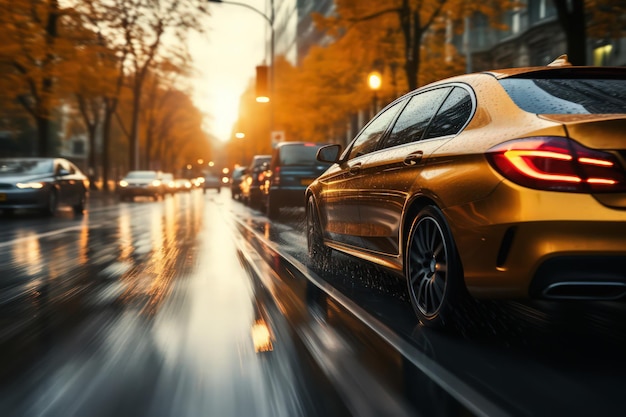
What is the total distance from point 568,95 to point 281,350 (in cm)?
229

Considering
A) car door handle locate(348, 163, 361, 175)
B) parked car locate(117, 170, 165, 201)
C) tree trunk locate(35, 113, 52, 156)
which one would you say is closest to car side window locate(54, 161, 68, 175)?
tree trunk locate(35, 113, 52, 156)

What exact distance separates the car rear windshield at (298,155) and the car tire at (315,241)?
28.3 feet

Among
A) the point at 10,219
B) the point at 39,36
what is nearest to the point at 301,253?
the point at 10,219

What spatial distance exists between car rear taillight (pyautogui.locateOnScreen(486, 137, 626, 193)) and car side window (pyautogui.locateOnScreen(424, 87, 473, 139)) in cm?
87

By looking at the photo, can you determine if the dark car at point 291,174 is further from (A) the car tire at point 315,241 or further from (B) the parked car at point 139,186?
(B) the parked car at point 139,186

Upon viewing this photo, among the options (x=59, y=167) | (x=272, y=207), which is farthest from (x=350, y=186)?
(x=59, y=167)

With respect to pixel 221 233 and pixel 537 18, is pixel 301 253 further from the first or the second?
pixel 537 18

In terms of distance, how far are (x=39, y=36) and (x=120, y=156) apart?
6150 cm

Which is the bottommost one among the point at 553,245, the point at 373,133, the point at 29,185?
the point at 553,245

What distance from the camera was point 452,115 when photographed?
200 inches

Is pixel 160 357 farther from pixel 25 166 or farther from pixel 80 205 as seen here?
pixel 80 205

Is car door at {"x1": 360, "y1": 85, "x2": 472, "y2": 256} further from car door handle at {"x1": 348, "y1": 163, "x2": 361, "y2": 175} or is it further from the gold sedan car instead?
car door handle at {"x1": 348, "y1": 163, "x2": 361, "y2": 175}

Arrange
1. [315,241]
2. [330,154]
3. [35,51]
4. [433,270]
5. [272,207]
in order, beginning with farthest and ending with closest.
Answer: [35,51] → [272,207] → [315,241] → [330,154] → [433,270]

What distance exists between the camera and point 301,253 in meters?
9.72
